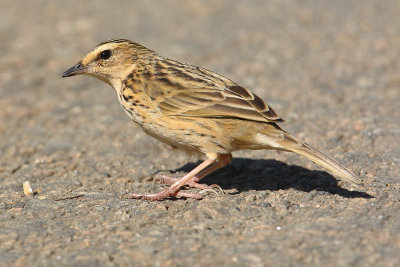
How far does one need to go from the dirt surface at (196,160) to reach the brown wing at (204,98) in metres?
0.98

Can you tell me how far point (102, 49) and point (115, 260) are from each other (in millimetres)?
3082

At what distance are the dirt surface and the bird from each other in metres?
0.50

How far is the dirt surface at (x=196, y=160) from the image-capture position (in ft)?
16.4

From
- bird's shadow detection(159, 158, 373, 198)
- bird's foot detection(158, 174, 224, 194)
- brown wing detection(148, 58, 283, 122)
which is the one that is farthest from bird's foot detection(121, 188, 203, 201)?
brown wing detection(148, 58, 283, 122)

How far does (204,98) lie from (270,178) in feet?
4.65

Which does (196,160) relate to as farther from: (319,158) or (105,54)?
(319,158)

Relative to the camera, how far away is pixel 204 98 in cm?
618

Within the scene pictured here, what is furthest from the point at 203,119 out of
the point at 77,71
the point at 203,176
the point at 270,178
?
the point at 77,71

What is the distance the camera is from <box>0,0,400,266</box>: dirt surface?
4.98 metres

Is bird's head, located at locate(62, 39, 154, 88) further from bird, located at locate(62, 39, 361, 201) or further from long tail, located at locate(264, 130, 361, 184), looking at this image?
long tail, located at locate(264, 130, 361, 184)

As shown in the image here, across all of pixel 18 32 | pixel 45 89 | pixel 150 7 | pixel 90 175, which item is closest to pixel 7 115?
pixel 45 89

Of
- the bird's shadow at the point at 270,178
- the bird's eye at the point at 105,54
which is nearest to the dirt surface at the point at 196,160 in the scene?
the bird's shadow at the point at 270,178

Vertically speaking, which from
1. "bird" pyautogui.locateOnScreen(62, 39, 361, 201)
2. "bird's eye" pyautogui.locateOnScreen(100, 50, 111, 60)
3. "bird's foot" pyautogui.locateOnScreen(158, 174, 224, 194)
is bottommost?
"bird's foot" pyautogui.locateOnScreen(158, 174, 224, 194)

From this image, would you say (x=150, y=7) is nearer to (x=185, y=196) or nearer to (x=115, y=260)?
(x=185, y=196)
